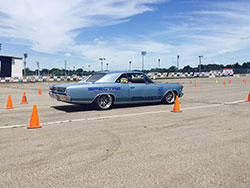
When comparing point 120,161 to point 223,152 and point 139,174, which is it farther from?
point 223,152

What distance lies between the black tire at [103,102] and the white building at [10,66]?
68.2 meters

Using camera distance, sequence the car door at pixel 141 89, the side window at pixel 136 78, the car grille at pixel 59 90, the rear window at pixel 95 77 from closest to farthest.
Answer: the car grille at pixel 59 90, the rear window at pixel 95 77, the car door at pixel 141 89, the side window at pixel 136 78

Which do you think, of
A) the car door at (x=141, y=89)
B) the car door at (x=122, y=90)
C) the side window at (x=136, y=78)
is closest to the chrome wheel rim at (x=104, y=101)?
the car door at (x=122, y=90)

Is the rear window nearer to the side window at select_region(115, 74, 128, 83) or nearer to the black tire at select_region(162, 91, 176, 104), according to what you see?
the side window at select_region(115, 74, 128, 83)

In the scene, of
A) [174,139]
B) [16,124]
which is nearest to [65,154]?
[174,139]

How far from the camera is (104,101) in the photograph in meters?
9.37

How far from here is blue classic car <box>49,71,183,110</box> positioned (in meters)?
8.80

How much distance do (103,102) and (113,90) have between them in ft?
1.88

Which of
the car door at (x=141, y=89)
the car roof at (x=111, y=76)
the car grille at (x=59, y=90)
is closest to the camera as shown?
the car grille at (x=59, y=90)

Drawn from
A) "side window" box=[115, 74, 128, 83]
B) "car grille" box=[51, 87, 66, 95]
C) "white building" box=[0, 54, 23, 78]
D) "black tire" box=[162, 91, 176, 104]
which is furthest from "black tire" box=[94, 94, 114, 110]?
"white building" box=[0, 54, 23, 78]

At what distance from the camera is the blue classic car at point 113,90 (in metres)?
8.80

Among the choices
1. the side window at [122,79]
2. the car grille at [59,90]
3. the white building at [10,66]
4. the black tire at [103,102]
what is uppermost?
the white building at [10,66]

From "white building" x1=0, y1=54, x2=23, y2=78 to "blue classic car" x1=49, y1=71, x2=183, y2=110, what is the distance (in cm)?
6773

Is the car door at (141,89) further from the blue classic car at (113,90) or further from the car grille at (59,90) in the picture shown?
the car grille at (59,90)
